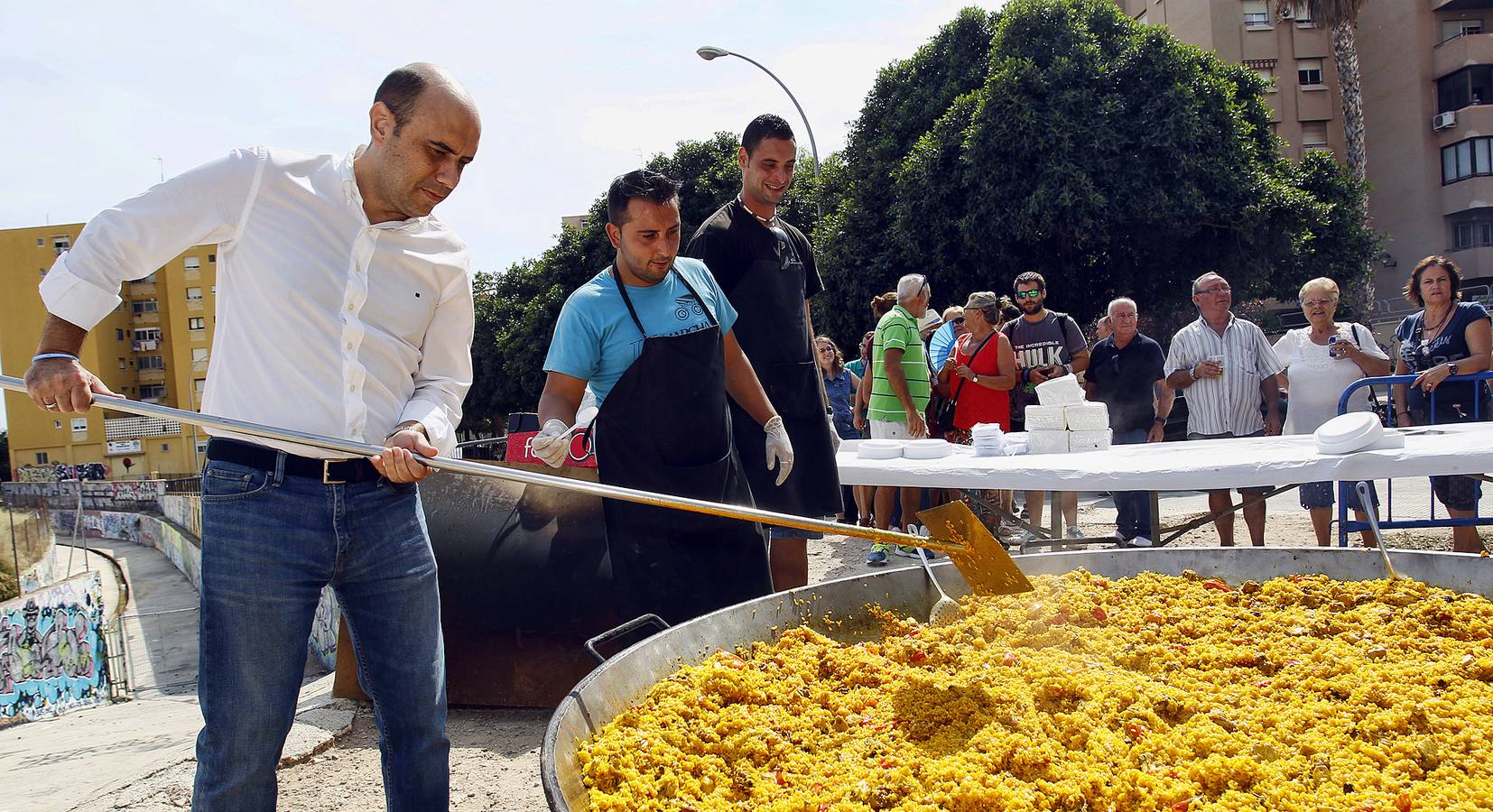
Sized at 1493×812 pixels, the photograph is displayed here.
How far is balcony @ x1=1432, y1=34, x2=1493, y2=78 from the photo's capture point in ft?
91.0

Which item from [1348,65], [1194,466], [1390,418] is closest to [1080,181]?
[1390,418]

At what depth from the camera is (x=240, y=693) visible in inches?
71.1

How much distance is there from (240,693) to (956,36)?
18.7 m

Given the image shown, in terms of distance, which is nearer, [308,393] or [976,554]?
[308,393]

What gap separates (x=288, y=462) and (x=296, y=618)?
0.30 metres

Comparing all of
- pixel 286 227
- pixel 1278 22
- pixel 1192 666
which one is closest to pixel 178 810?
pixel 286 227

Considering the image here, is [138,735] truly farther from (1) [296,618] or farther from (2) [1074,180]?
(2) [1074,180]

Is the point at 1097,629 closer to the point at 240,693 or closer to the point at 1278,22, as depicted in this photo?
the point at 240,693

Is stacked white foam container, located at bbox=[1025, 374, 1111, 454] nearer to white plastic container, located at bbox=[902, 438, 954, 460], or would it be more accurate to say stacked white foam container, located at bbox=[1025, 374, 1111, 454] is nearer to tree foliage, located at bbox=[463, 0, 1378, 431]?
white plastic container, located at bbox=[902, 438, 954, 460]

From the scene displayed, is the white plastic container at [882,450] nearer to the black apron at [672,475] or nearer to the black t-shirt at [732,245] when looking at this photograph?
the black t-shirt at [732,245]

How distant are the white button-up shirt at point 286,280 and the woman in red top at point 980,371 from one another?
15.1 feet

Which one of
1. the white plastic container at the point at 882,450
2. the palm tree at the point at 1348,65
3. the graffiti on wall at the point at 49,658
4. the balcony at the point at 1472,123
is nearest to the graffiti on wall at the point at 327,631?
the white plastic container at the point at 882,450

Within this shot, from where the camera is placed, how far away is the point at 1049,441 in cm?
469

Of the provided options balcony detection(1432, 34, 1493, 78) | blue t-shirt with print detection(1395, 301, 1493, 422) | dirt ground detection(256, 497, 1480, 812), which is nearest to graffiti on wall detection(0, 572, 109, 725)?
dirt ground detection(256, 497, 1480, 812)
